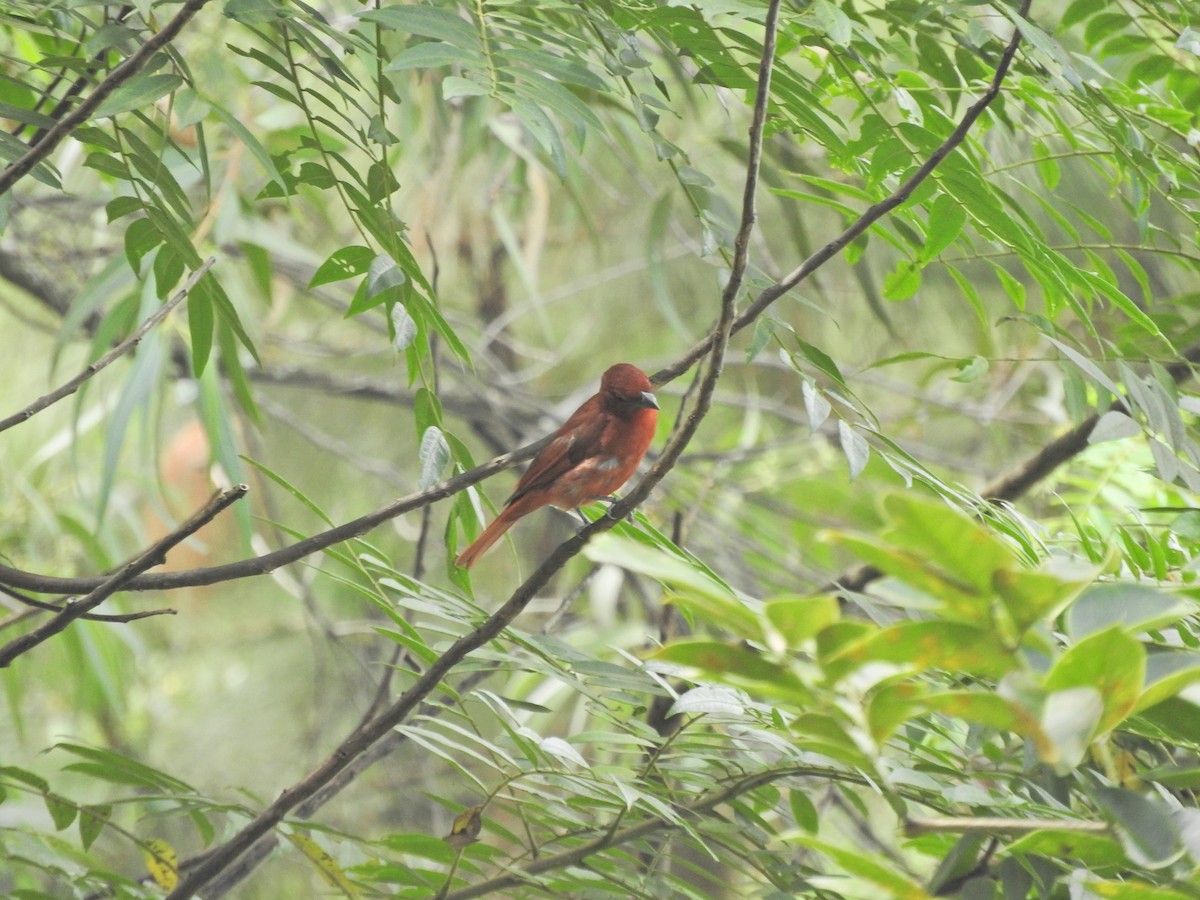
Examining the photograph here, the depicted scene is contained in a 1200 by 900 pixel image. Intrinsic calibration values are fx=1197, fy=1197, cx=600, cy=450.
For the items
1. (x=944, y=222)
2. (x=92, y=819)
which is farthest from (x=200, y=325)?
(x=944, y=222)

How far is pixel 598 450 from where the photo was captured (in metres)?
2.12

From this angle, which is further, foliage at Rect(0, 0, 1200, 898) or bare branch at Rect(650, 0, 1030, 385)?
bare branch at Rect(650, 0, 1030, 385)

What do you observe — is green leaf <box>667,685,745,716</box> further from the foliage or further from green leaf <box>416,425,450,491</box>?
green leaf <box>416,425,450,491</box>

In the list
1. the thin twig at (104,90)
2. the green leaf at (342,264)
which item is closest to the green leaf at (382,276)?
the green leaf at (342,264)

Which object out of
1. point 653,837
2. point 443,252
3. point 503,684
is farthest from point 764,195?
point 653,837

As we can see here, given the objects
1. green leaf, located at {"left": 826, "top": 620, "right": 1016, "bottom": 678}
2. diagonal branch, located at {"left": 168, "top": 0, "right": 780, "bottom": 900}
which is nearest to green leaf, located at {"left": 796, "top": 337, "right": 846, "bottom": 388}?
diagonal branch, located at {"left": 168, "top": 0, "right": 780, "bottom": 900}

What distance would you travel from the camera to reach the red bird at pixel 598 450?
2100 millimetres

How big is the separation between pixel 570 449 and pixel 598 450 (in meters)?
0.05

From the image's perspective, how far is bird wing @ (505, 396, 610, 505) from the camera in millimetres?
2109

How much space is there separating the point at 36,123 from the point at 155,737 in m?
4.10

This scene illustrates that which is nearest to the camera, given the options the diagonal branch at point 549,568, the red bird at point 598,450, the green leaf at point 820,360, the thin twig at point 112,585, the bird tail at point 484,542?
the diagonal branch at point 549,568

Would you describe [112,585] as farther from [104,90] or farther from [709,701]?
[709,701]

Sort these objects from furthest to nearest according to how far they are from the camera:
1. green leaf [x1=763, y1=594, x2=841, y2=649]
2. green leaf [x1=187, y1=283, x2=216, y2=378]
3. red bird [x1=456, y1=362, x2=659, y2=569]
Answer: red bird [x1=456, y1=362, x2=659, y2=569] → green leaf [x1=187, y1=283, x2=216, y2=378] → green leaf [x1=763, y1=594, x2=841, y2=649]

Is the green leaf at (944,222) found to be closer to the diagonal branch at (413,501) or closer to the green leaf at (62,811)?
the diagonal branch at (413,501)
